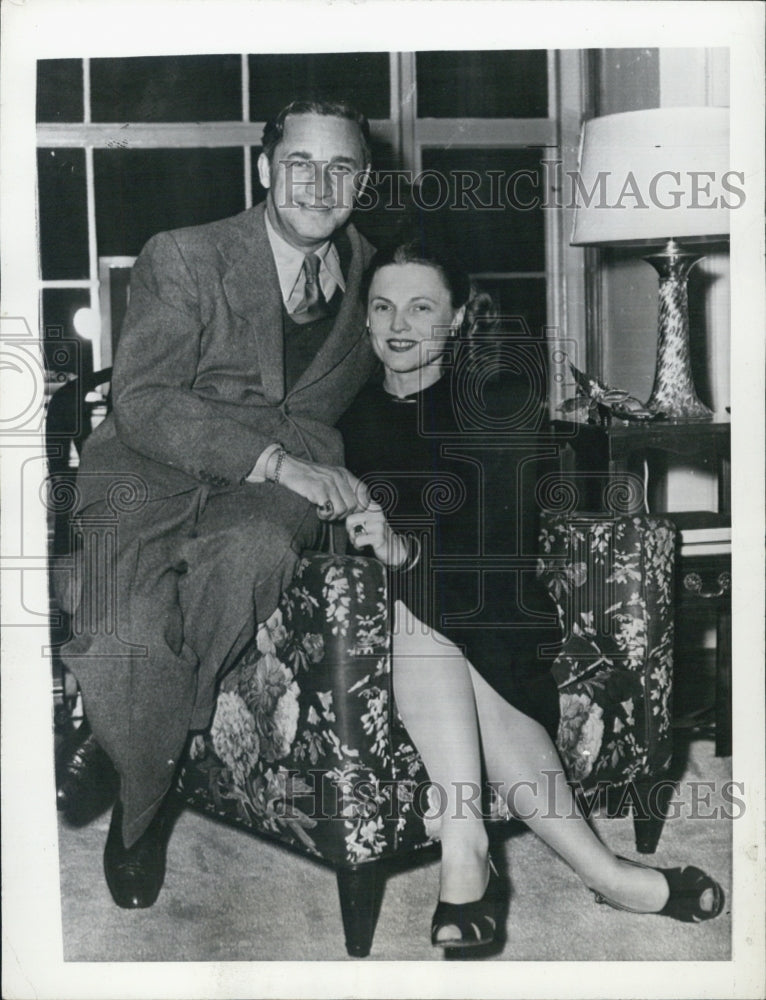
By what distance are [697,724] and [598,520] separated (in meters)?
0.47

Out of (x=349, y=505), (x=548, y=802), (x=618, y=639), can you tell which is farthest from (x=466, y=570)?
(x=548, y=802)

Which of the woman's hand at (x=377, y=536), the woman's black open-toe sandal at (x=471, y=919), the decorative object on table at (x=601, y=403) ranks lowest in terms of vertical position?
the woman's black open-toe sandal at (x=471, y=919)

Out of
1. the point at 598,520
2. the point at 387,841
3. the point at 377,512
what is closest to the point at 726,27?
the point at 598,520

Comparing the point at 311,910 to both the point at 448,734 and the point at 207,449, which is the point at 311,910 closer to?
the point at 448,734

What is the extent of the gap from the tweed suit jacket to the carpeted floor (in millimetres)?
722

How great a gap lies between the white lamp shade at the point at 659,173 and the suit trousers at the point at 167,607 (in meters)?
0.85

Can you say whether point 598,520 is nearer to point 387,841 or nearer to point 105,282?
point 387,841

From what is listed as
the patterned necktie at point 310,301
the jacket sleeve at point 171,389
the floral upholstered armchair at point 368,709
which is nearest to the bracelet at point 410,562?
the floral upholstered armchair at point 368,709

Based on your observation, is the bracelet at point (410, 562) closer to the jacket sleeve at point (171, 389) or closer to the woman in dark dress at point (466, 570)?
the woman in dark dress at point (466, 570)

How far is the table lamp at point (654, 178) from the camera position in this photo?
205cm

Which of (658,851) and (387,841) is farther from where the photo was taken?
(658,851)

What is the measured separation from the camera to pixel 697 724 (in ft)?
6.98

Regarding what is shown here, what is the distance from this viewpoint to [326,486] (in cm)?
198

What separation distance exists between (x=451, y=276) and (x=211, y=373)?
50cm
